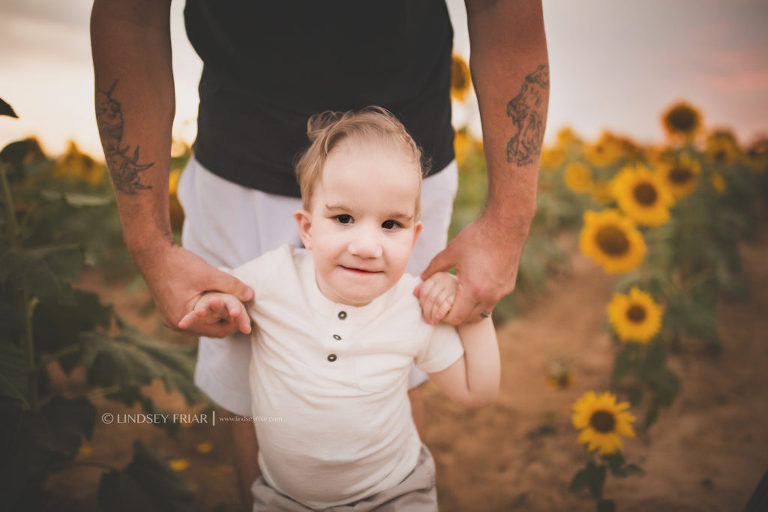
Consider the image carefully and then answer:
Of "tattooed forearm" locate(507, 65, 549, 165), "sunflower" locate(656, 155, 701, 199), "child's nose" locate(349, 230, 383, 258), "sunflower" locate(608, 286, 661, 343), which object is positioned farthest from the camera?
"sunflower" locate(656, 155, 701, 199)

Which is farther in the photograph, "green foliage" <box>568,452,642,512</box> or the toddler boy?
"green foliage" <box>568,452,642,512</box>

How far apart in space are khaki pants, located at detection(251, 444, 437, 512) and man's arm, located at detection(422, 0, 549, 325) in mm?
464

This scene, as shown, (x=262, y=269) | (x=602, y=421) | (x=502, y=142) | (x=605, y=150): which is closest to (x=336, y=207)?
(x=262, y=269)

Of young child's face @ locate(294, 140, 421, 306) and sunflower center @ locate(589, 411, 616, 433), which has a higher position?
young child's face @ locate(294, 140, 421, 306)

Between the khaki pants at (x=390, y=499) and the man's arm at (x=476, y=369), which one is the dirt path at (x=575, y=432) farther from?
the man's arm at (x=476, y=369)

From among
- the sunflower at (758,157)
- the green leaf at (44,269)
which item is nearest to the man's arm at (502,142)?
the green leaf at (44,269)

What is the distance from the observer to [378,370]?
1294 millimetres

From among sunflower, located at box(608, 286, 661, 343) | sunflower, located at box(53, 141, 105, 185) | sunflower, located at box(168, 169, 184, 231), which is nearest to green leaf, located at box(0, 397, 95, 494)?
sunflower, located at box(168, 169, 184, 231)

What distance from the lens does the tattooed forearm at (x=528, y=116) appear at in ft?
4.57

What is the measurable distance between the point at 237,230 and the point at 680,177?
9.04 feet

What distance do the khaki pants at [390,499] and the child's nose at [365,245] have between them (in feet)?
2.18

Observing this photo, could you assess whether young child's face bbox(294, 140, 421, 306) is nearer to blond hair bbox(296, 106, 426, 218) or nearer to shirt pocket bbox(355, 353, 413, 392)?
blond hair bbox(296, 106, 426, 218)

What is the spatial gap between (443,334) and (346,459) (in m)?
0.41

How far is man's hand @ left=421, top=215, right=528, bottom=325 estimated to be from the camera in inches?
52.1
